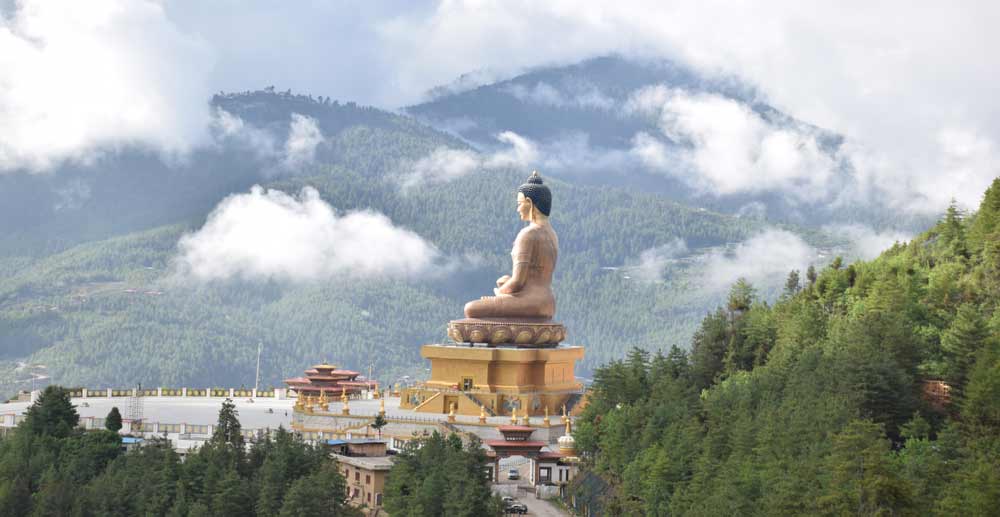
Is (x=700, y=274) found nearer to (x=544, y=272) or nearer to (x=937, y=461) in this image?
(x=544, y=272)

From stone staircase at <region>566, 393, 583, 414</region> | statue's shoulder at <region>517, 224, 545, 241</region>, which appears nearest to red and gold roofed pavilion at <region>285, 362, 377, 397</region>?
statue's shoulder at <region>517, 224, 545, 241</region>

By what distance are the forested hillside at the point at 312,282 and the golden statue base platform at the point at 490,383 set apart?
3393 centimetres

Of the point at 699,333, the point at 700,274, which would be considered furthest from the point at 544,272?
the point at 700,274

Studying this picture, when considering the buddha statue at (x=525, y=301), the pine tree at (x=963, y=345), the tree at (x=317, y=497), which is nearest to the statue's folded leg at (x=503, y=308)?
the buddha statue at (x=525, y=301)

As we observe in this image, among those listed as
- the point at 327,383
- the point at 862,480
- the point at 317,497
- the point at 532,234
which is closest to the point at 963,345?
the point at 862,480

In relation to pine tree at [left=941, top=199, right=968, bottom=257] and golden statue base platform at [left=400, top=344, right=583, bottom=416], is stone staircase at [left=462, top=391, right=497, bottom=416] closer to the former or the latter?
golden statue base platform at [left=400, top=344, right=583, bottom=416]

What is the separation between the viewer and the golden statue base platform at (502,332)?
130ft

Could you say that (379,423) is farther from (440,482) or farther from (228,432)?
(440,482)

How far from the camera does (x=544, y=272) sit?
41.1 m

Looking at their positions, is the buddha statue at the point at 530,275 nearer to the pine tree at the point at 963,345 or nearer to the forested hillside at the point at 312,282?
the pine tree at the point at 963,345

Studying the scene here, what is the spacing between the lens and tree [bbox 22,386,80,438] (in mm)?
35406

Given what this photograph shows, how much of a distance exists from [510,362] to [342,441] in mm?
7436

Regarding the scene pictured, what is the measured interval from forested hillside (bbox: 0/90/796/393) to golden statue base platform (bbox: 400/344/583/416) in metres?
33.9

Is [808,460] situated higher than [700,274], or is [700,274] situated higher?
[700,274]
